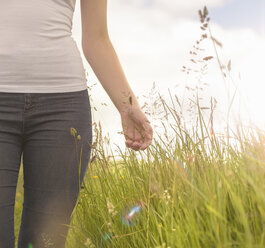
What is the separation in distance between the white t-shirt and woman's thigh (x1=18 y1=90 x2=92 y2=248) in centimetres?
6

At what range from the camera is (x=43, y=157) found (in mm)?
1650

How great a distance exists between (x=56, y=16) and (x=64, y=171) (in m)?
0.72

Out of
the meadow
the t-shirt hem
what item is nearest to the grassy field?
the meadow

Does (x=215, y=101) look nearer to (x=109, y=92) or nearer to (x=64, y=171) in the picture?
(x=109, y=92)

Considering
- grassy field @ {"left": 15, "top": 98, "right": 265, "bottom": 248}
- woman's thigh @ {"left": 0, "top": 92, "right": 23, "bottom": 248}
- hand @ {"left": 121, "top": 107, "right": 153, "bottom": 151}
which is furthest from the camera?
hand @ {"left": 121, "top": 107, "right": 153, "bottom": 151}

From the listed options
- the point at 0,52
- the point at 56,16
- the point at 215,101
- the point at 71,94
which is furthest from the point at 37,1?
the point at 215,101

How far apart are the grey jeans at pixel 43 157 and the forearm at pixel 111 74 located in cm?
23

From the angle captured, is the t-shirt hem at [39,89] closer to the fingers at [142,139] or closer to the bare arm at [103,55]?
the bare arm at [103,55]

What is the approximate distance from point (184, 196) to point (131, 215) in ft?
1.36

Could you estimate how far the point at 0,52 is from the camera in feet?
5.20

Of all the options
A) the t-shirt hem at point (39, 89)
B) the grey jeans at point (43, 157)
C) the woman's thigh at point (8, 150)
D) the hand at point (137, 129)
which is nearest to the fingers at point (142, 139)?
the hand at point (137, 129)

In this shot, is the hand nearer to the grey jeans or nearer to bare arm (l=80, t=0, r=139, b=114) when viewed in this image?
bare arm (l=80, t=0, r=139, b=114)

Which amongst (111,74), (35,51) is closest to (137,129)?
(111,74)

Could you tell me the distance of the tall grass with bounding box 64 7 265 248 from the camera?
1.32 metres
